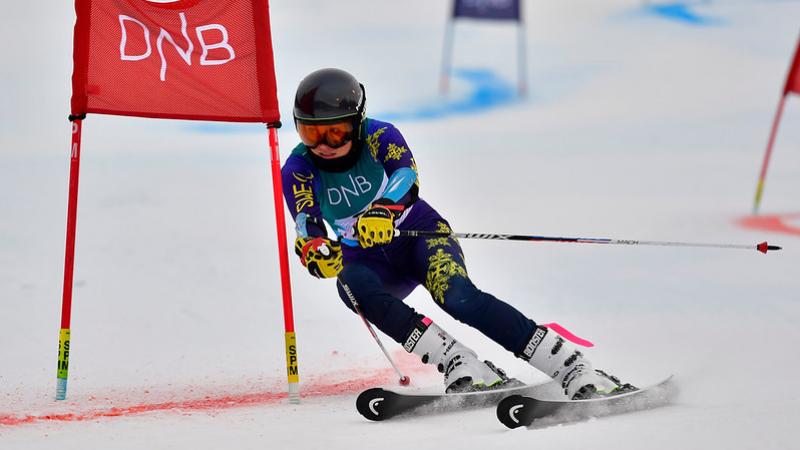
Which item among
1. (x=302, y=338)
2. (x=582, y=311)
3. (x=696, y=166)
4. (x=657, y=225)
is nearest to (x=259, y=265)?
(x=302, y=338)

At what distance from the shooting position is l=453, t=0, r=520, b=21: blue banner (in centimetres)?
1811

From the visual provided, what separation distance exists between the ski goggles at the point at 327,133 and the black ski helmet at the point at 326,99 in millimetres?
28

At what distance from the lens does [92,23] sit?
464 cm

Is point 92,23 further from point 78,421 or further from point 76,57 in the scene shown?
point 78,421

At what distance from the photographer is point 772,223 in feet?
30.8

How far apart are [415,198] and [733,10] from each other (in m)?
20.1

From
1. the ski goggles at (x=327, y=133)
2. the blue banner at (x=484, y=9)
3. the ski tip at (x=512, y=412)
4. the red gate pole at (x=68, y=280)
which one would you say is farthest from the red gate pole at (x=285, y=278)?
the blue banner at (x=484, y=9)

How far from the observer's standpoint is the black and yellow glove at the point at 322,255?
426 centimetres

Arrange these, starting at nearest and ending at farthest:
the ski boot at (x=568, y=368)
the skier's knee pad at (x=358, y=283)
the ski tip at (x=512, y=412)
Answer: the ski tip at (x=512, y=412), the ski boot at (x=568, y=368), the skier's knee pad at (x=358, y=283)

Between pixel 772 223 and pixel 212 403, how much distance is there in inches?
244

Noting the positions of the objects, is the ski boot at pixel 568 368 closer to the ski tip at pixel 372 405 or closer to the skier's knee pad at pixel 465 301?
the skier's knee pad at pixel 465 301

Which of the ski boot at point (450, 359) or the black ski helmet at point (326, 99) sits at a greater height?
the black ski helmet at point (326, 99)

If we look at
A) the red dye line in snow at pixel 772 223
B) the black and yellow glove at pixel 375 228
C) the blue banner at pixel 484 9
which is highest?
the blue banner at pixel 484 9

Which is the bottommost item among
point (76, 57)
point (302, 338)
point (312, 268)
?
point (302, 338)
